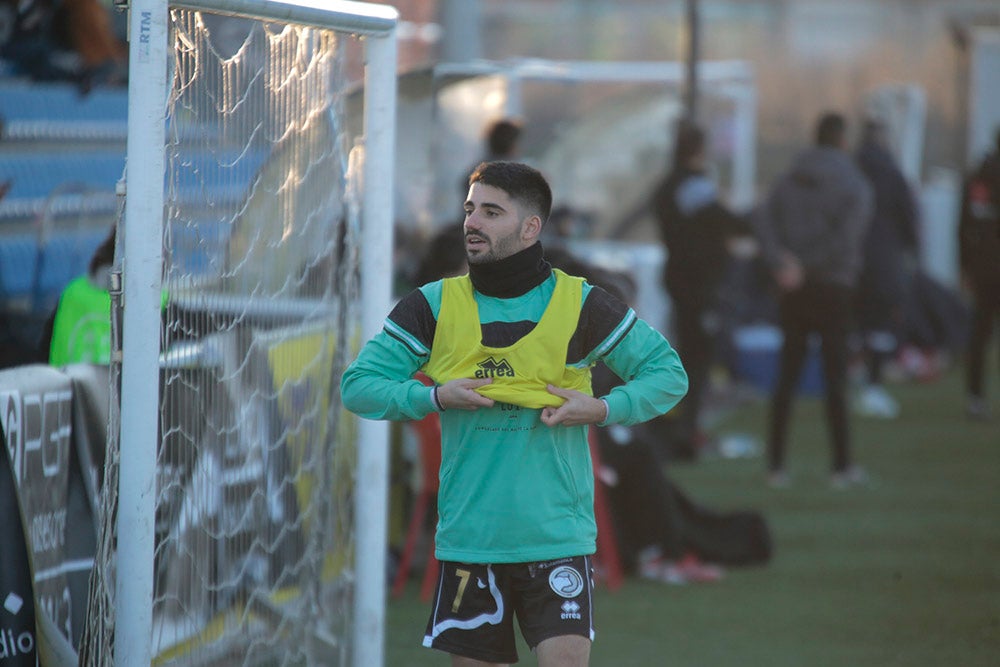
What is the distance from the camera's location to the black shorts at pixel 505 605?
3441 millimetres

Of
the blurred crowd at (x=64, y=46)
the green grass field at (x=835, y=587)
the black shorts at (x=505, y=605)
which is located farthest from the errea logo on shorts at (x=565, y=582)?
the blurred crowd at (x=64, y=46)

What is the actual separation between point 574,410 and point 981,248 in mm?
8193

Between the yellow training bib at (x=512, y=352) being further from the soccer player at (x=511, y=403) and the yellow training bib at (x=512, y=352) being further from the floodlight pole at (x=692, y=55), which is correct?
the floodlight pole at (x=692, y=55)

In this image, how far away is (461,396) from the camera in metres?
3.29

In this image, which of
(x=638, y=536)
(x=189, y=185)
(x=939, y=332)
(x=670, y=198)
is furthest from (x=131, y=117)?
(x=939, y=332)

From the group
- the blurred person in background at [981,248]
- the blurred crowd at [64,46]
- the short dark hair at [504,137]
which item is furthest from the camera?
the blurred person in background at [981,248]

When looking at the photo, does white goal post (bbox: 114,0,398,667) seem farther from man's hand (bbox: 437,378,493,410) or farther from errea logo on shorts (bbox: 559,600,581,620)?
errea logo on shorts (bbox: 559,600,581,620)

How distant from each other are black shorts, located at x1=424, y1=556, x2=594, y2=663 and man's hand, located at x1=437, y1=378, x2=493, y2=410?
1.34 feet

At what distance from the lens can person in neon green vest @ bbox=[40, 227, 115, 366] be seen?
17.3 ft

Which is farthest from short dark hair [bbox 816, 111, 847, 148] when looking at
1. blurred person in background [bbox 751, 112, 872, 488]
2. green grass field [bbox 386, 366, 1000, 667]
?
green grass field [bbox 386, 366, 1000, 667]

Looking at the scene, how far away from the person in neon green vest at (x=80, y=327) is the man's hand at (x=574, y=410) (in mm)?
2382

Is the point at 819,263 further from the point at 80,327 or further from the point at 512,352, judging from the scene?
the point at 512,352

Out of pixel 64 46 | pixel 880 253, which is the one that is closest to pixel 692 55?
Answer: pixel 880 253

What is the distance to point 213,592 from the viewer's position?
435cm
